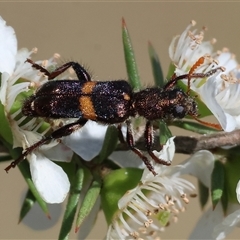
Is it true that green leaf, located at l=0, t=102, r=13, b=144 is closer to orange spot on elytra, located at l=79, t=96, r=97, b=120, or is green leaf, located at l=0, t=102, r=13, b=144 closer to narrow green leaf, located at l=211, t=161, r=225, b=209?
orange spot on elytra, located at l=79, t=96, r=97, b=120

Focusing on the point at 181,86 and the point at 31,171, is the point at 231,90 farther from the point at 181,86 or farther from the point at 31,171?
the point at 31,171

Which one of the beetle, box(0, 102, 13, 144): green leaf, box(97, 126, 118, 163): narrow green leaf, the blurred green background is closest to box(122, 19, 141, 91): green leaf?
the beetle

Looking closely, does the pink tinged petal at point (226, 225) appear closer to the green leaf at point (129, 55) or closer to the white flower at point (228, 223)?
the white flower at point (228, 223)

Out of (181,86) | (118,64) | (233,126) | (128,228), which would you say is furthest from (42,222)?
(118,64)

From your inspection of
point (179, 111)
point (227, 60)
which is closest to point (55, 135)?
point (179, 111)

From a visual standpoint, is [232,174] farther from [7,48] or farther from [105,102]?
[7,48]
